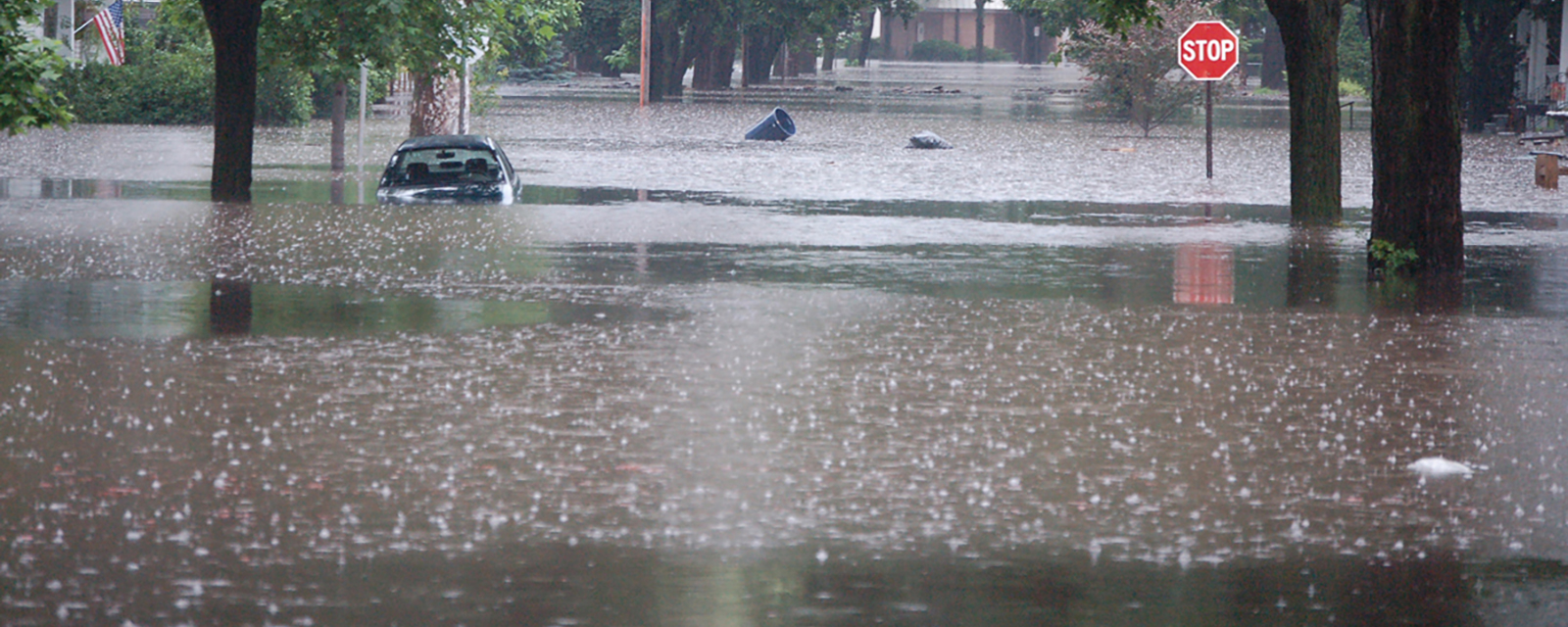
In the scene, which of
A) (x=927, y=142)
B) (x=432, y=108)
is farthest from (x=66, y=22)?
(x=927, y=142)

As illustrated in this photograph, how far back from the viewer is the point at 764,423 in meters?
9.44

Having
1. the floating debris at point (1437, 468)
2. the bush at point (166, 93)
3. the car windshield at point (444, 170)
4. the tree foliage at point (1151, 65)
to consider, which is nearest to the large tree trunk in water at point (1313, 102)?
the car windshield at point (444, 170)

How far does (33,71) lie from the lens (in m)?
12.7

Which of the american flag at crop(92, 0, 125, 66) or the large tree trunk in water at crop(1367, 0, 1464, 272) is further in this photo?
the american flag at crop(92, 0, 125, 66)

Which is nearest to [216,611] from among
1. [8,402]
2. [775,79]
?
[8,402]

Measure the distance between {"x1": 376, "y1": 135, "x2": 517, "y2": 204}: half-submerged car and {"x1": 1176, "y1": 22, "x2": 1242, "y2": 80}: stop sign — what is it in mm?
10550

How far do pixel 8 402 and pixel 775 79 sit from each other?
3366 inches

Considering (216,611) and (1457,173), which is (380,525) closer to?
(216,611)

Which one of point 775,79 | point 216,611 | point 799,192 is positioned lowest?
point 216,611

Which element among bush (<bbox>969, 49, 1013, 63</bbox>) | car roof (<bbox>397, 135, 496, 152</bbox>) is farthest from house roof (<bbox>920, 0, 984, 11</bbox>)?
car roof (<bbox>397, 135, 496, 152</bbox>)

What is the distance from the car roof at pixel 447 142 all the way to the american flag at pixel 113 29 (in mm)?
25218

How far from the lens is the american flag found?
44.7 meters

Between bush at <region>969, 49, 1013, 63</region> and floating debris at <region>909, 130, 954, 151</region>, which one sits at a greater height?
bush at <region>969, 49, 1013, 63</region>

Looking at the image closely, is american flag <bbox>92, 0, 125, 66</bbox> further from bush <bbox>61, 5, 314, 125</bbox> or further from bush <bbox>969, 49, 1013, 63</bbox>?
bush <bbox>969, 49, 1013, 63</bbox>
